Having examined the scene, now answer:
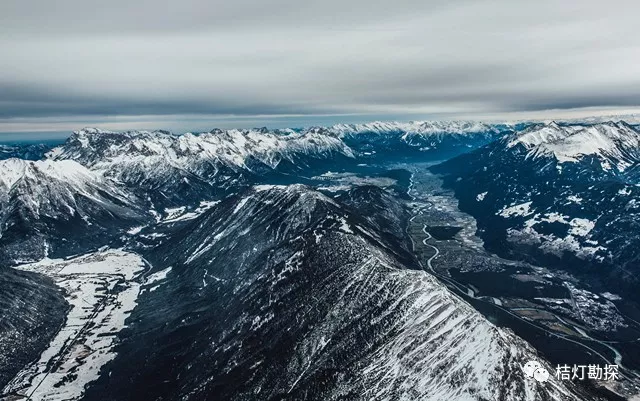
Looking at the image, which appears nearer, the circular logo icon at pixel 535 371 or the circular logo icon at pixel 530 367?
the circular logo icon at pixel 535 371

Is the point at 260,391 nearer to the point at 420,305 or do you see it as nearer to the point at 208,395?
the point at 208,395

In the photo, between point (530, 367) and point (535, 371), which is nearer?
point (535, 371)

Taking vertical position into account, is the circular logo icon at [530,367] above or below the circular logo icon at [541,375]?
above

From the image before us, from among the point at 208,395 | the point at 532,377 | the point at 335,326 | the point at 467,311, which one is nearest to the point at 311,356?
the point at 335,326

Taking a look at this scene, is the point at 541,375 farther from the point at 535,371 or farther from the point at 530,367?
the point at 530,367

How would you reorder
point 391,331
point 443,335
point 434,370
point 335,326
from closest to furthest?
point 434,370 < point 443,335 < point 391,331 < point 335,326

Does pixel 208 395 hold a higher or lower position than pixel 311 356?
lower

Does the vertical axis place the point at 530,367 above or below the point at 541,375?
above

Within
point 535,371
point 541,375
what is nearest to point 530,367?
point 535,371

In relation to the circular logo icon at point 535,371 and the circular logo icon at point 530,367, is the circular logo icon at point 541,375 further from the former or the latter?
the circular logo icon at point 530,367

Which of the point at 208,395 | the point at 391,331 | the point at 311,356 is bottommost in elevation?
the point at 208,395

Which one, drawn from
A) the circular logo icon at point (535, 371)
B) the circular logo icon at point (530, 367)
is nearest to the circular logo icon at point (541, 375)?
the circular logo icon at point (535, 371)
